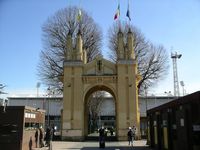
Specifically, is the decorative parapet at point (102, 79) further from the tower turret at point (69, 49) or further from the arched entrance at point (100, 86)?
the tower turret at point (69, 49)

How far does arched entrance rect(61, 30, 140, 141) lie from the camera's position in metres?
39.2

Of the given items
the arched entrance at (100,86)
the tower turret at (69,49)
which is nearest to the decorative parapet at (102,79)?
the arched entrance at (100,86)

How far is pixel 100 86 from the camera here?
41781 millimetres

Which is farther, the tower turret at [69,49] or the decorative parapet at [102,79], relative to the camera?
the tower turret at [69,49]

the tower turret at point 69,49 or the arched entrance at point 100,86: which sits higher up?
the tower turret at point 69,49

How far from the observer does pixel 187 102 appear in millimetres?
17547

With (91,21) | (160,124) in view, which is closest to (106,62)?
(91,21)

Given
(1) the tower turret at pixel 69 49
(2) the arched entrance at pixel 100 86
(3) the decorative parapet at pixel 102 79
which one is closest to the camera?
(2) the arched entrance at pixel 100 86

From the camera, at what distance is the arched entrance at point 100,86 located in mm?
39156

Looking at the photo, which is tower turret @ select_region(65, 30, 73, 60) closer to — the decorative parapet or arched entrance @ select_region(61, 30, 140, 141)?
arched entrance @ select_region(61, 30, 140, 141)

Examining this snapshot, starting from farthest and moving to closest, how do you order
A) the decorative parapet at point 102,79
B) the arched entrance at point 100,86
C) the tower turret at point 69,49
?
the tower turret at point 69,49 → the decorative parapet at point 102,79 → the arched entrance at point 100,86

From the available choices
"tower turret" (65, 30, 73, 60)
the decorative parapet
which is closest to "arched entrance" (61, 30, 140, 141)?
the decorative parapet

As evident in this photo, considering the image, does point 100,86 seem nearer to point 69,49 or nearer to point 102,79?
point 102,79

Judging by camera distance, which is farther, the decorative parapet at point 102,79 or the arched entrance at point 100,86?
the decorative parapet at point 102,79
